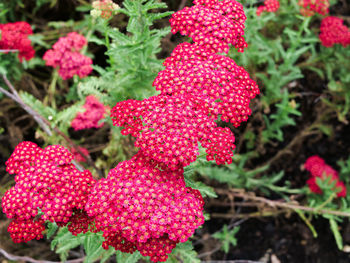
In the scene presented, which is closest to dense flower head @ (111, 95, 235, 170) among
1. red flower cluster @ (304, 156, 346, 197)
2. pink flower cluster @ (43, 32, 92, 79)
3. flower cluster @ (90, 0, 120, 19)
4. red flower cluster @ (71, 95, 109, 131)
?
flower cluster @ (90, 0, 120, 19)

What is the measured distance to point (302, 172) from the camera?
4.74m

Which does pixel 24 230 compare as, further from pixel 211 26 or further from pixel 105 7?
pixel 211 26

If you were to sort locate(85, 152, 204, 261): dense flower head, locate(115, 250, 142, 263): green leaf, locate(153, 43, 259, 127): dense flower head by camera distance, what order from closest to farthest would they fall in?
1. locate(85, 152, 204, 261): dense flower head
2. locate(153, 43, 259, 127): dense flower head
3. locate(115, 250, 142, 263): green leaf

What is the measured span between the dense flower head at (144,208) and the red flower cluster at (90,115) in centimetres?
152

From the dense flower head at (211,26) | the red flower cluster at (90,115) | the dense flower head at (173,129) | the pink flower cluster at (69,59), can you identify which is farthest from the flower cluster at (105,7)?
the red flower cluster at (90,115)

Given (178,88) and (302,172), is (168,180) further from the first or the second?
(302,172)

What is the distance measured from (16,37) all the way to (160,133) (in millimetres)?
2330

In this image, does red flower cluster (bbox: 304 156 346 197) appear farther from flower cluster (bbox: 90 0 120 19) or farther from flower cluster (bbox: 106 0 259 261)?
flower cluster (bbox: 90 0 120 19)

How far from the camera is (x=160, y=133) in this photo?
6.56ft

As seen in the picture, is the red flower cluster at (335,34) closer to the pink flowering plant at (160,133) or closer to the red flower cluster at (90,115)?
the pink flowering plant at (160,133)

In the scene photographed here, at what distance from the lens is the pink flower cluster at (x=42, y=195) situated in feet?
6.69

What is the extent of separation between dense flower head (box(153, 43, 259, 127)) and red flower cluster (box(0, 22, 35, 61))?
6.46ft

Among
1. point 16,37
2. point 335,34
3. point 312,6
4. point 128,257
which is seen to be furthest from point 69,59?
point 335,34

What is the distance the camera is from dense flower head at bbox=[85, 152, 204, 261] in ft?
6.36
